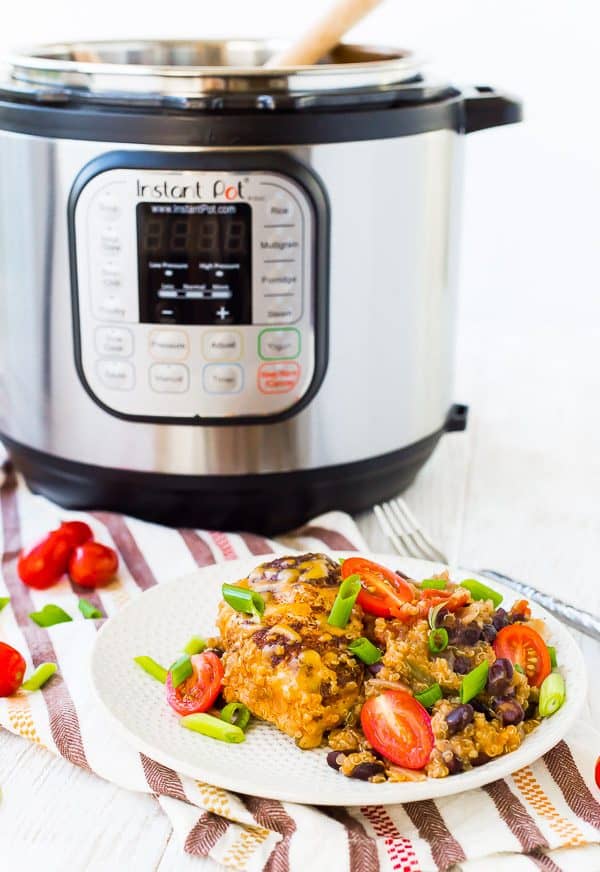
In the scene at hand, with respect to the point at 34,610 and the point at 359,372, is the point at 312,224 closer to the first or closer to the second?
the point at 359,372

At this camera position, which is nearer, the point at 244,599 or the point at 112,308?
the point at 244,599

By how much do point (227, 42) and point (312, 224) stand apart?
42 centimetres

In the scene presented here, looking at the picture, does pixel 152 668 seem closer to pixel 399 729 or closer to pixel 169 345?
pixel 399 729

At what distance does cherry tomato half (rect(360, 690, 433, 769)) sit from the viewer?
88cm

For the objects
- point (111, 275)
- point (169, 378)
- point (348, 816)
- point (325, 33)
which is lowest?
point (348, 816)

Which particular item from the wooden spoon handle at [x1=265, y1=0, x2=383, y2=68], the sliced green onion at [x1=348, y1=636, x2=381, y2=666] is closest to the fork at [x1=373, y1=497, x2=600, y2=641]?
the sliced green onion at [x1=348, y1=636, x2=381, y2=666]

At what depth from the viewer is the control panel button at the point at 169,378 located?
1.26 metres

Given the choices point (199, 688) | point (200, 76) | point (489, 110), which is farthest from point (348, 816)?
point (489, 110)

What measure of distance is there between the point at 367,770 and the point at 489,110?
753 millimetres

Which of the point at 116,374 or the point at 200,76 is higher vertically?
the point at 200,76

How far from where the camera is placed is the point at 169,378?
1.27 metres

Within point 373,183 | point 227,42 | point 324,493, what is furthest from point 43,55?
point 324,493

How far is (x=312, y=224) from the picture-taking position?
123 cm

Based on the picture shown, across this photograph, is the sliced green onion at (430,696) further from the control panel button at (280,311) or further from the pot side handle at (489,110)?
the pot side handle at (489,110)
